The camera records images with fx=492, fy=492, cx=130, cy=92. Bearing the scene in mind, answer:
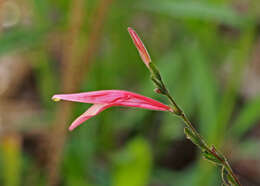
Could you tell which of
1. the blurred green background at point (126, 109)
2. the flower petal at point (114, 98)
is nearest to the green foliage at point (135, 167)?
the blurred green background at point (126, 109)

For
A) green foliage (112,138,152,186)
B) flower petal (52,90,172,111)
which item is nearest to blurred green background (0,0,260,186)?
green foliage (112,138,152,186)

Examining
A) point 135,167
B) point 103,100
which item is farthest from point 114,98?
point 135,167

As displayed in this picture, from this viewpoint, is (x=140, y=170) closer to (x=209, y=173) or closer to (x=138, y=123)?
(x=209, y=173)

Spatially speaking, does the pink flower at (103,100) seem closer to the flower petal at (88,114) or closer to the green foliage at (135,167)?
the flower petal at (88,114)

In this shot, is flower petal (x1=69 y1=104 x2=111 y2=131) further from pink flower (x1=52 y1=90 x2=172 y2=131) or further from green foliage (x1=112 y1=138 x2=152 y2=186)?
green foliage (x1=112 y1=138 x2=152 y2=186)

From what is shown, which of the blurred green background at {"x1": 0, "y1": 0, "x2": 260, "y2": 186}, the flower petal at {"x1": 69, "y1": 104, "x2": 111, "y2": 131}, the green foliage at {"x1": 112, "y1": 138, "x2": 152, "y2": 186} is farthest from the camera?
the blurred green background at {"x1": 0, "y1": 0, "x2": 260, "y2": 186}

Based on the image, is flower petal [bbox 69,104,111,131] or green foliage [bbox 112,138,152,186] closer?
flower petal [bbox 69,104,111,131]
